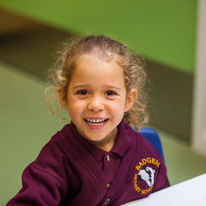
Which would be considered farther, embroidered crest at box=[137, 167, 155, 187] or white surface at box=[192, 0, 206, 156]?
white surface at box=[192, 0, 206, 156]

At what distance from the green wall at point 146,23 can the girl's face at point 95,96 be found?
1.40 metres

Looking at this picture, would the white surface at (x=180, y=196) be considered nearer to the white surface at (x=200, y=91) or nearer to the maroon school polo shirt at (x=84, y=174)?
the maroon school polo shirt at (x=84, y=174)

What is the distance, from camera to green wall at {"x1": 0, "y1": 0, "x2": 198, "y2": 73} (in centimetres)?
257

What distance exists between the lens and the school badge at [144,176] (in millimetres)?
1179

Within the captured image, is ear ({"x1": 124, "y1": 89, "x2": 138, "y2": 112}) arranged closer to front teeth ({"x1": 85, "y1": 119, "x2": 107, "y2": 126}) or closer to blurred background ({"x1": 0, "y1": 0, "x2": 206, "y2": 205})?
front teeth ({"x1": 85, "y1": 119, "x2": 107, "y2": 126})

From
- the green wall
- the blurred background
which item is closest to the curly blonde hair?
the blurred background

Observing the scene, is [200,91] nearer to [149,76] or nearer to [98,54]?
[149,76]

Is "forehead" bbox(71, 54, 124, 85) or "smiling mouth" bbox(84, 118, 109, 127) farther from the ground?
"forehead" bbox(71, 54, 124, 85)

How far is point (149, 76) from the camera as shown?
9.28 feet

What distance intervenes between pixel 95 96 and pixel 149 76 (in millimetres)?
1838

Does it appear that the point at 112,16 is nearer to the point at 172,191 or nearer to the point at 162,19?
the point at 162,19

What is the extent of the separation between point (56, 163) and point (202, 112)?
167 cm

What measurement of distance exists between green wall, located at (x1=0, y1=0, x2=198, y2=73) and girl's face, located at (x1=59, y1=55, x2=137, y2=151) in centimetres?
140

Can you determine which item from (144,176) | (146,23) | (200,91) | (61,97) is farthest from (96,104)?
(146,23)
